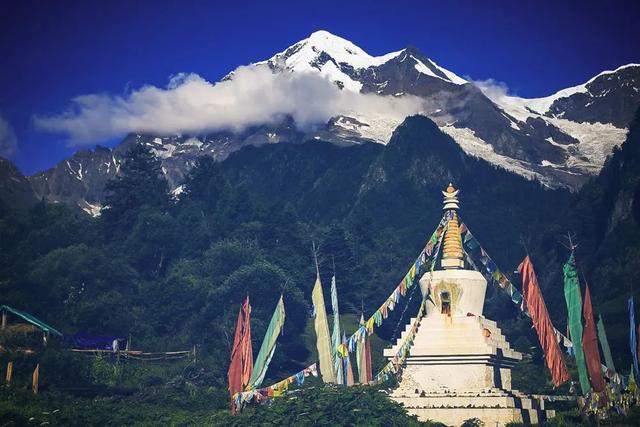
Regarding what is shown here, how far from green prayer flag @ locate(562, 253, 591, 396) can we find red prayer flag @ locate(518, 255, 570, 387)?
1.43 metres

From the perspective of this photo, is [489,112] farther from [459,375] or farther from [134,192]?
[459,375]

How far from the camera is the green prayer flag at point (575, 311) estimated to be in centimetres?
4425

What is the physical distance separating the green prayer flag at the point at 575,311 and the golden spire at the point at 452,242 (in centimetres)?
579

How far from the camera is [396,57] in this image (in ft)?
423

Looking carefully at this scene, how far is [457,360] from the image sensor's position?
154ft

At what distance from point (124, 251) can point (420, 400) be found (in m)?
43.9

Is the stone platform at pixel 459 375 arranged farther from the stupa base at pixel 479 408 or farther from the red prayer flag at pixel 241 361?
the red prayer flag at pixel 241 361

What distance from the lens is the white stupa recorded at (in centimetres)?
4550

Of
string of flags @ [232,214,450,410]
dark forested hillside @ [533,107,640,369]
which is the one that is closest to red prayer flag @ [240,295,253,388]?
string of flags @ [232,214,450,410]

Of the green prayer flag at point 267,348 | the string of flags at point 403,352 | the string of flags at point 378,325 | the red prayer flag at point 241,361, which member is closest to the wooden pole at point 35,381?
the red prayer flag at point 241,361

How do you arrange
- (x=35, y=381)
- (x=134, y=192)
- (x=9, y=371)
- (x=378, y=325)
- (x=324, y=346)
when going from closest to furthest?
1. (x=378, y=325)
2. (x=324, y=346)
3. (x=35, y=381)
4. (x=9, y=371)
5. (x=134, y=192)

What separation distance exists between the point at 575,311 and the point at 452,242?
6.55 metres

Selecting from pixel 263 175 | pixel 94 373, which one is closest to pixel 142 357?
pixel 94 373

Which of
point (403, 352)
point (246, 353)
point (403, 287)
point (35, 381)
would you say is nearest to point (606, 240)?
point (403, 287)
